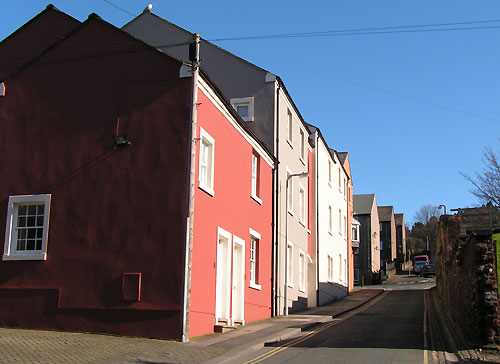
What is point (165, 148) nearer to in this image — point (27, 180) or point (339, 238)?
point (27, 180)

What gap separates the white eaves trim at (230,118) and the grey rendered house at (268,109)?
4.90 feet

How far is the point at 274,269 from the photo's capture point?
73.5 ft

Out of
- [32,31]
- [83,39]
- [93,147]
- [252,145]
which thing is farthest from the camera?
[252,145]

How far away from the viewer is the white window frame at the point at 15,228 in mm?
14953

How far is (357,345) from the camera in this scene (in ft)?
45.8

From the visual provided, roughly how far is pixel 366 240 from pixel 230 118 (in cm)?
4917

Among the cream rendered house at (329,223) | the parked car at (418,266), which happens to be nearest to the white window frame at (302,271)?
the cream rendered house at (329,223)

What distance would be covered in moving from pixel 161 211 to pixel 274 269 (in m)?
9.10

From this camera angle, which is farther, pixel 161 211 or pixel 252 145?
pixel 252 145

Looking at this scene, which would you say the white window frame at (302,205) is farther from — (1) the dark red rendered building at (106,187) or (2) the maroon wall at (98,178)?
(2) the maroon wall at (98,178)

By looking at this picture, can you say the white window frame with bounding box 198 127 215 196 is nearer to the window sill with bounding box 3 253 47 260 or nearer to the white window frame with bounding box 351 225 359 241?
the window sill with bounding box 3 253 47 260

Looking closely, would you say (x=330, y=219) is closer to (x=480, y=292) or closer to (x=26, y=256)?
(x=480, y=292)

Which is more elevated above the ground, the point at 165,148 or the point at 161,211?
the point at 165,148

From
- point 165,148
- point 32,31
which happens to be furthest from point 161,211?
point 32,31
